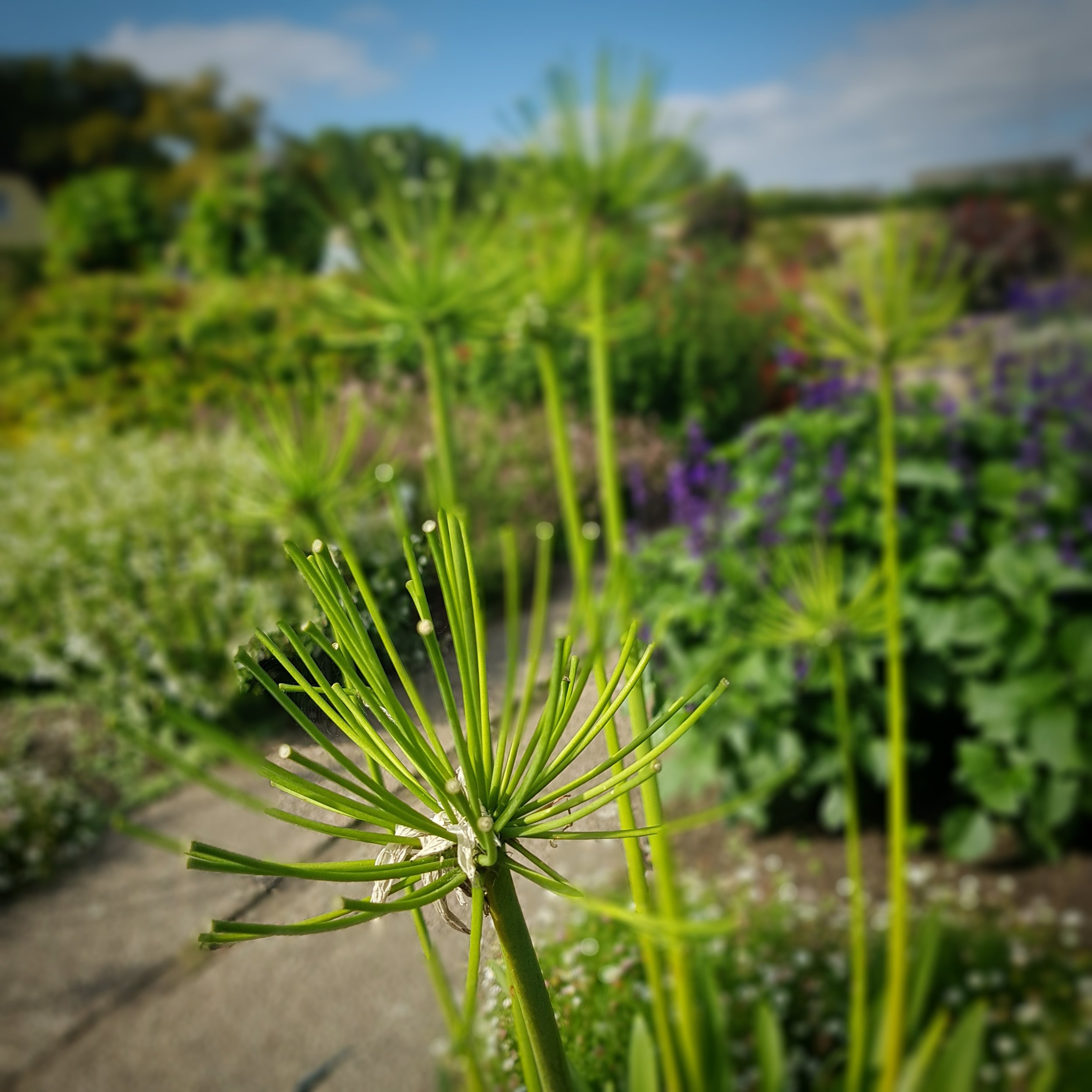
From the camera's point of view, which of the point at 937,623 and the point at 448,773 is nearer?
the point at 448,773

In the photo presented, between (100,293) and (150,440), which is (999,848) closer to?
(150,440)

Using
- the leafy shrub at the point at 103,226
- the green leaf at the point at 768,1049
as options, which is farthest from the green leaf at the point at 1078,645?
the leafy shrub at the point at 103,226

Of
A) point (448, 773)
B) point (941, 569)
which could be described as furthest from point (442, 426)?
point (941, 569)

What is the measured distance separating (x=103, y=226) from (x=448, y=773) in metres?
16.4

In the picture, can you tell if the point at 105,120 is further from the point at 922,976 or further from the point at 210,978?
the point at 922,976

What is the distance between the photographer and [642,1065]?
655 mm

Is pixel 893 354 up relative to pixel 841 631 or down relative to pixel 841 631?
up

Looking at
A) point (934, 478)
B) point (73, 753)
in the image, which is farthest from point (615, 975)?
point (73, 753)

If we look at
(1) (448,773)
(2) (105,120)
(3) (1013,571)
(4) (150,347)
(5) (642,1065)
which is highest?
(2) (105,120)

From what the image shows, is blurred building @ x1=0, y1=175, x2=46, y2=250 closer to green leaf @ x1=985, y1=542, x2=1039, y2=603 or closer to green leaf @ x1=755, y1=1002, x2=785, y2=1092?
green leaf @ x1=985, y1=542, x2=1039, y2=603

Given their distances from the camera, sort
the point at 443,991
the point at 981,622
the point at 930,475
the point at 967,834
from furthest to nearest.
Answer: the point at 930,475 → the point at 967,834 → the point at 981,622 → the point at 443,991

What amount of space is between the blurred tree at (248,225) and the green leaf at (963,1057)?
10.4 metres

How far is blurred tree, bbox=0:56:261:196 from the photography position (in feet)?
70.9

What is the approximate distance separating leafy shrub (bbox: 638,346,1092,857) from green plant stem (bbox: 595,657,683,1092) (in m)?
1.53
